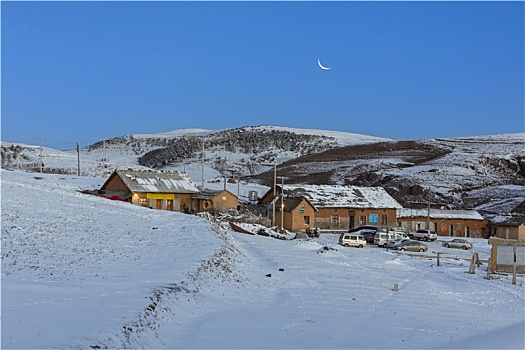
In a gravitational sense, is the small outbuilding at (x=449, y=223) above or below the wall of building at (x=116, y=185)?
below

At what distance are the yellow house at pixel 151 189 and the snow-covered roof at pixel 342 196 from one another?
465 inches

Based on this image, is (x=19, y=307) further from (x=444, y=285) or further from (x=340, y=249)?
(x=340, y=249)

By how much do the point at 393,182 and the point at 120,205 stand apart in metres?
69.8

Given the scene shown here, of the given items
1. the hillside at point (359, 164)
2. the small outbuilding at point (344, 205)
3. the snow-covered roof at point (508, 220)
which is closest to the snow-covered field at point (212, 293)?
the small outbuilding at point (344, 205)

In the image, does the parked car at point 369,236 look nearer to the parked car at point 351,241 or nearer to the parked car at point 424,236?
the parked car at point 351,241

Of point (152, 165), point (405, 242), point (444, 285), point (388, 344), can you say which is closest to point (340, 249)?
point (405, 242)

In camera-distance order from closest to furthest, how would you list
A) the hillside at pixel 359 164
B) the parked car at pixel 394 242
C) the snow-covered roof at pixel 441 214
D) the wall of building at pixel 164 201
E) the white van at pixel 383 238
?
the parked car at pixel 394 242, the white van at pixel 383 238, the wall of building at pixel 164 201, the snow-covered roof at pixel 441 214, the hillside at pixel 359 164

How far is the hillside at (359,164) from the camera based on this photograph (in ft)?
314

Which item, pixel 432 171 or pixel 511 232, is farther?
pixel 432 171

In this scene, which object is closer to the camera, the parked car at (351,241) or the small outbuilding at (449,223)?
the parked car at (351,241)

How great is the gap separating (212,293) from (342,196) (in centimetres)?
4902

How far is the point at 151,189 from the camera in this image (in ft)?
181

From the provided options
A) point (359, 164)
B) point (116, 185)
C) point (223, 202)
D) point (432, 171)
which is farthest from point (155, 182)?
point (359, 164)

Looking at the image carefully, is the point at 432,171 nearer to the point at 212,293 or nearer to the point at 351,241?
the point at 351,241
